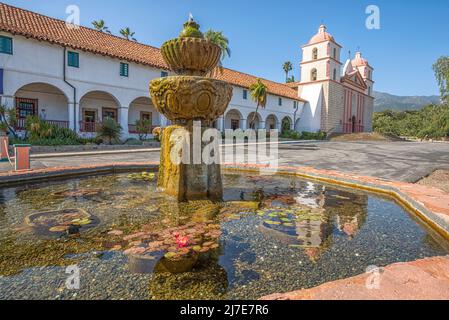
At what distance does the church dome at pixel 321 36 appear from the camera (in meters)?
34.1

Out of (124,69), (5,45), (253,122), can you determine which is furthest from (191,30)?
(253,122)

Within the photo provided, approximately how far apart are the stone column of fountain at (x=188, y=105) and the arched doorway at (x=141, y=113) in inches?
710

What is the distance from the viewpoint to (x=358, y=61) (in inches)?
1799

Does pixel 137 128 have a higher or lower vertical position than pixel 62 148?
higher

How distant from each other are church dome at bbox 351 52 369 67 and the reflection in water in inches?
1934

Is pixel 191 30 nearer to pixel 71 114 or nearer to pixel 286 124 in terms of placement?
pixel 71 114

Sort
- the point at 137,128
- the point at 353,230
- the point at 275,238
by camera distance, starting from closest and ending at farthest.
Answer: the point at 275,238 < the point at 353,230 < the point at 137,128

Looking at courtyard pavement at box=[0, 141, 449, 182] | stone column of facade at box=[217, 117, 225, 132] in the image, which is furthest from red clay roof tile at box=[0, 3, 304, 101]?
courtyard pavement at box=[0, 141, 449, 182]

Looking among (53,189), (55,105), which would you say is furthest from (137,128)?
(53,189)

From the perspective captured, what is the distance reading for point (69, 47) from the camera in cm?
1616

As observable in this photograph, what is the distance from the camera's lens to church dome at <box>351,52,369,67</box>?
45.2 m

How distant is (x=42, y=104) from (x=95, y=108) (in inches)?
131
